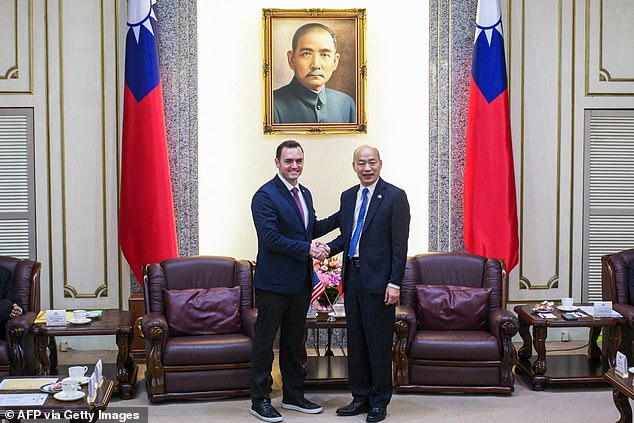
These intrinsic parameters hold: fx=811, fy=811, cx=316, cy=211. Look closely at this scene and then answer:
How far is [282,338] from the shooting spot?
4711 millimetres

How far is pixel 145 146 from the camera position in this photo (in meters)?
5.83

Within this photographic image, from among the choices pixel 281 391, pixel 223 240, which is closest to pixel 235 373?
pixel 281 391

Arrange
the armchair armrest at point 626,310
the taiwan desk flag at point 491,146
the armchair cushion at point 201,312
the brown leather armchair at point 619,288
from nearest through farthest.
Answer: the armchair cushion at point 201,312
the armchair armrest at point 626,310
the brown leather armchair at point 619,288
the taiwan desk flag at point 491,146

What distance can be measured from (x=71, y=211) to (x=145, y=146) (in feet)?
2.84

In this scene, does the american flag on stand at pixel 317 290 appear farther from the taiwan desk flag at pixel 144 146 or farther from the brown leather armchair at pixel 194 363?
the taiwan desk flag at pixel 144 146

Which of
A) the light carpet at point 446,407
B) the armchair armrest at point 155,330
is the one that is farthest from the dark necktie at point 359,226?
the armchair armrest at point 155,330

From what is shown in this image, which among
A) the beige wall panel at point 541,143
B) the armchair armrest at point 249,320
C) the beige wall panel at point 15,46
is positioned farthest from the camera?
the beige wall panel at point 541,143

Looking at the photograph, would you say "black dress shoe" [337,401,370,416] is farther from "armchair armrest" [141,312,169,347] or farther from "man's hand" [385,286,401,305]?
"armchair armrest" [141,312,169,347]

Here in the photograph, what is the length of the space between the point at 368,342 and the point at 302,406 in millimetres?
582

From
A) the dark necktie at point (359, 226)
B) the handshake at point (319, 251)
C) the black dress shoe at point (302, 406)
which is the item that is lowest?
the black dress shoe at point (302, 406)

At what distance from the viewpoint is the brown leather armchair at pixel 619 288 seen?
5402 millimetres

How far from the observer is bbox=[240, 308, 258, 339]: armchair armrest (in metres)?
5.07

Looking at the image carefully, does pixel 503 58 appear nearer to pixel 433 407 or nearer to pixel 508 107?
pixel 508 107

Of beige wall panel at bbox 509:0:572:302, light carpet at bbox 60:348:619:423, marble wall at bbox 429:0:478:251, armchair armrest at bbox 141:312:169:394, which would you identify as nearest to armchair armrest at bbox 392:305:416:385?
light carpet at bbox 60:348:619:423
